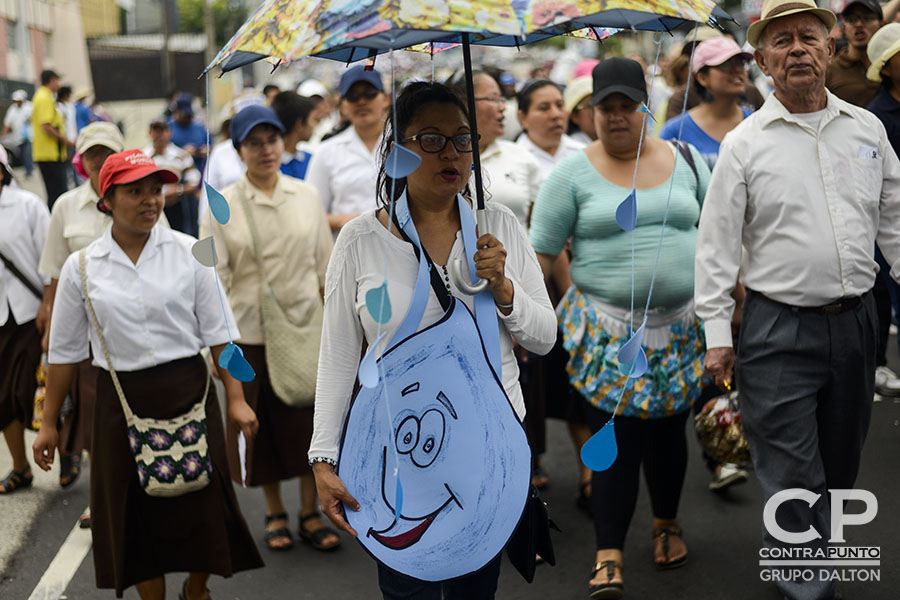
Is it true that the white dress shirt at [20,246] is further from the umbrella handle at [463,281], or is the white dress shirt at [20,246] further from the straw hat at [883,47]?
the straw hat at [883,47]

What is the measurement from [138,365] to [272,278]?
1241 millimetres

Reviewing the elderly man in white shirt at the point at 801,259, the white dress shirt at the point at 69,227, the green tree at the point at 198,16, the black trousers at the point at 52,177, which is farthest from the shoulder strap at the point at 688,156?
the green tree at the point at 198,16

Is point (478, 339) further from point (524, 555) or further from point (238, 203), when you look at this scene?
point (238, 203)

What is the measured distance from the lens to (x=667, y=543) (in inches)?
193

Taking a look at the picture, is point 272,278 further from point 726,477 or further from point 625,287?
point 726,477

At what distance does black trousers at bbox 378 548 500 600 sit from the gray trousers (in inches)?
59.3

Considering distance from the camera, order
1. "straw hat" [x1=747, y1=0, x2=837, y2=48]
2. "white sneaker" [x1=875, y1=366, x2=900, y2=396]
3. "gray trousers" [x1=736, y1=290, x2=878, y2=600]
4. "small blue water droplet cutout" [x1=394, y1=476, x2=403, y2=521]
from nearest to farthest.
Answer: "small blue water droplet cutout" [x1=394, y1=476, x2=403, y2=521], "straw hat" [x1=747, y1=0, x2=837, y2=48], "gray trousers" [x1=736, y1=290, x2=878, y2=600], "white sneaker" [x1=875, y1=366, x2=900, y2=396]

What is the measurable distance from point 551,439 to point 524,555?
383 centimetres

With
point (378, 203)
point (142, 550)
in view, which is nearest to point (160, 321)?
point (142, 550)

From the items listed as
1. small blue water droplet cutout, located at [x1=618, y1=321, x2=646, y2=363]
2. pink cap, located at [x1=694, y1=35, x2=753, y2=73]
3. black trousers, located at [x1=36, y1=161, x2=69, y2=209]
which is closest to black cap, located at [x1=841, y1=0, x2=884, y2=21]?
pink cap, located at [x1=694, y1=35, x2=753, y2=73]

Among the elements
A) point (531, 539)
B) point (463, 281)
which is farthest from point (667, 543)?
point (463, 281)

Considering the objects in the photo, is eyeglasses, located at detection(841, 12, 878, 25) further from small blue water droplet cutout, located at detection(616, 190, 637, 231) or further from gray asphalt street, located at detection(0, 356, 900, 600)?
small blue water droplet cutout, located at detection(616, 190, 637, 231)

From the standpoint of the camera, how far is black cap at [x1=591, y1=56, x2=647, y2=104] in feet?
15.2

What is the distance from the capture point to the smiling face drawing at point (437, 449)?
3.04 m
